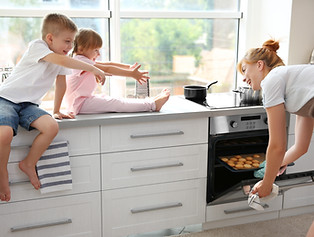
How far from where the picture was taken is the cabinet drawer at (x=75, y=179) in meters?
2.09

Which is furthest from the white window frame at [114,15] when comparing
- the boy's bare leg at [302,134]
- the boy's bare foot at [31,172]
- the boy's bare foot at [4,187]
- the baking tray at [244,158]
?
the boy's bare leg at [302,134]

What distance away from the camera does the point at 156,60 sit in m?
3.04

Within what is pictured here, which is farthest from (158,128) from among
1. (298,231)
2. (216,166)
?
(298,231)

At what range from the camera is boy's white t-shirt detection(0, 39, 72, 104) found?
2.07 metres

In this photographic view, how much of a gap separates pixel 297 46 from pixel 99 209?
5.62ft

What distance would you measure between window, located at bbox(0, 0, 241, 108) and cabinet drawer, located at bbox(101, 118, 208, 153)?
1.44ft

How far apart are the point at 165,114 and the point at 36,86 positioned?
2.24 ft

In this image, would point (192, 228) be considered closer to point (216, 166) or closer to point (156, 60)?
point (216, 166)

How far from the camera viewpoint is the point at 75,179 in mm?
2209

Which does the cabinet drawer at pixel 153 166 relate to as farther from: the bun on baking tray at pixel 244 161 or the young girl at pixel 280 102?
the young girl at pixel 280 102

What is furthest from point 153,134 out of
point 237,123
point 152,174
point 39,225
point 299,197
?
point 299,197

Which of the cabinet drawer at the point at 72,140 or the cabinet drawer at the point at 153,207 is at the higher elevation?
the cabinet drawer at the point at 72,140

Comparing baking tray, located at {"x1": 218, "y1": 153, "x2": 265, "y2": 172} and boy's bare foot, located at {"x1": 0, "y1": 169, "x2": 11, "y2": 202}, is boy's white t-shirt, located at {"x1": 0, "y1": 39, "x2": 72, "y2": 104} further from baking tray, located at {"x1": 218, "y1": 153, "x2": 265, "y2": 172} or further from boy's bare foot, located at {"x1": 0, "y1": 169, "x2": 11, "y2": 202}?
baking tray, located at {"x1": 218, "y1": 153, "x2": 265, "y2": 172}

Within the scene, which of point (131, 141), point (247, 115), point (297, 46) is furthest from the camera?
point (297, 46)
